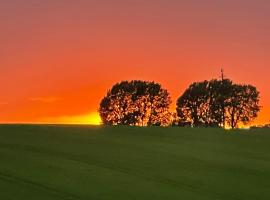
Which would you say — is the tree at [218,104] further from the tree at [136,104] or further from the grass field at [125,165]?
the grass field at [125,165]

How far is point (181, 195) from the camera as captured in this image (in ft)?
64.4

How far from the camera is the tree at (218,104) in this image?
101 m

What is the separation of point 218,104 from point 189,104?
5.16 metres

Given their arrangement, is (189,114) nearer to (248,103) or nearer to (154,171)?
(248,103)

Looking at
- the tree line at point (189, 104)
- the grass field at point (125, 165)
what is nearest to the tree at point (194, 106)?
the tree line at point (189, 104)

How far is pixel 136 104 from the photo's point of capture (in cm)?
10156

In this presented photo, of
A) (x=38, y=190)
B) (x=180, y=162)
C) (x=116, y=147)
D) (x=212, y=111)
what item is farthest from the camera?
(x=212, y=111)

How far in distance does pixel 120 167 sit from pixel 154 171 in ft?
4.61

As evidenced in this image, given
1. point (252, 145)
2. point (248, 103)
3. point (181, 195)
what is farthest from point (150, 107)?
point (181, 195)

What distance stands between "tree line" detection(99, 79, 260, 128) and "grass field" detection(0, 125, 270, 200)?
63.5 metres

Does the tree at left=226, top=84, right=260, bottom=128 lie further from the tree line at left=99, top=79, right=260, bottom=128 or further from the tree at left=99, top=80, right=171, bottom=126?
the tree at left=99, top=80, right=171, bottom=126

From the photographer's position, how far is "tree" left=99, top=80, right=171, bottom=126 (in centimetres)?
9925

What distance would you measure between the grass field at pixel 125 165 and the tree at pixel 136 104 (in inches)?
2437

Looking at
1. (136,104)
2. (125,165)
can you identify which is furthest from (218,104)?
(125,165)
